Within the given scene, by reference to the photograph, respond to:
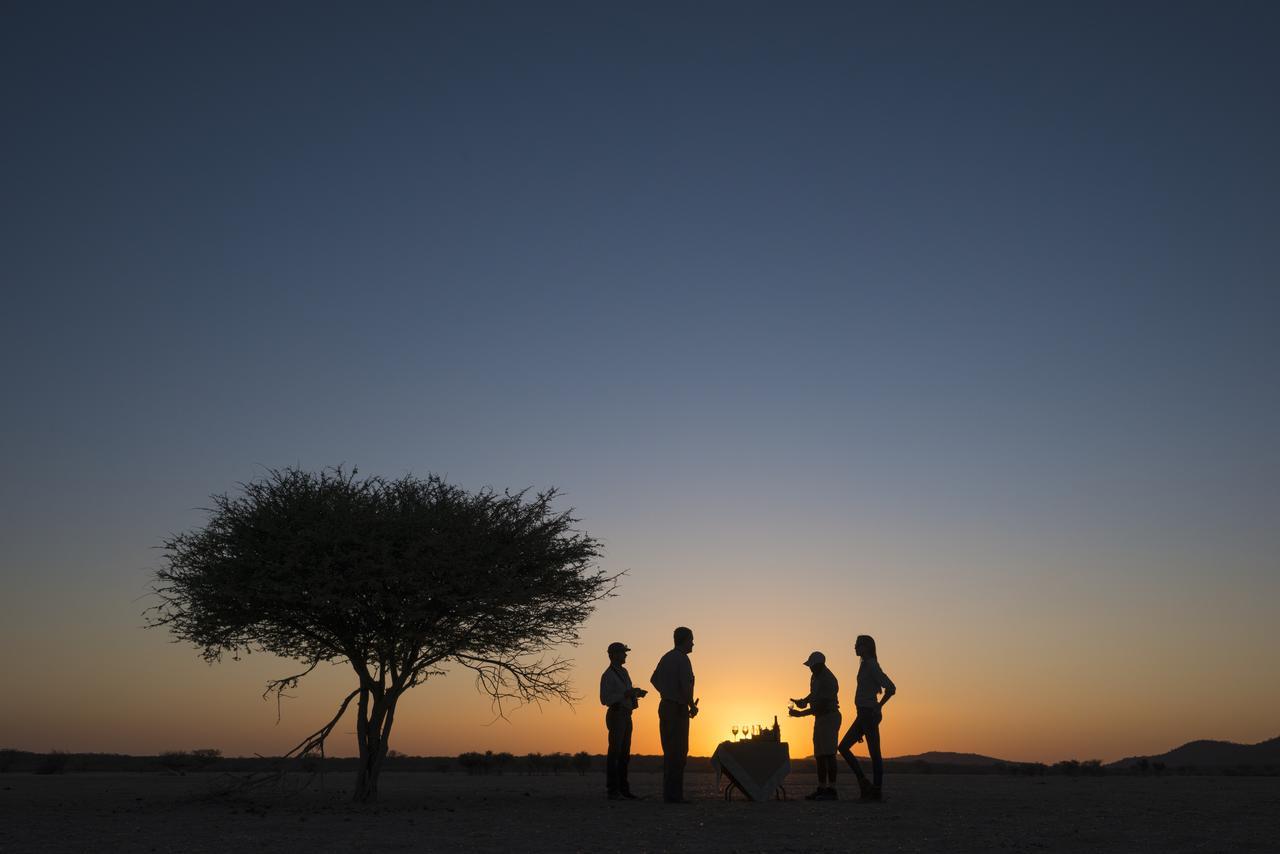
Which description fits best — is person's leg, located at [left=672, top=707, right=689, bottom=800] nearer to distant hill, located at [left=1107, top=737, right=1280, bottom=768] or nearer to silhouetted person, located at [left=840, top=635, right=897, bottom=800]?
silhouetted person, located at [left=840, top=635, right=897, bottom=800]

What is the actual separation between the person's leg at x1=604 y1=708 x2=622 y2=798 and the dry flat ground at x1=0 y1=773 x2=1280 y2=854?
43cm

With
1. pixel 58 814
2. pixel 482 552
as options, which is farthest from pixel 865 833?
pixel 58 814

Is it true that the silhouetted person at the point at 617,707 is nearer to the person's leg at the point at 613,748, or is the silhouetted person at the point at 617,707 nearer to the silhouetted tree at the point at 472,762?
the person's leg at the point at 613,748

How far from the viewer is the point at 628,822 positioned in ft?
51.0

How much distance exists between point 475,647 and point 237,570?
14.7ft

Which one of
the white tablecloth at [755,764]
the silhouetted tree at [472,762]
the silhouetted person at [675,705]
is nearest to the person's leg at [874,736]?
the white tablecloth at [755,764]

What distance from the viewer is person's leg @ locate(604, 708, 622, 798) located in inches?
755

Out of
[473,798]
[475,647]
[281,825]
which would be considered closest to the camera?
[281,825]

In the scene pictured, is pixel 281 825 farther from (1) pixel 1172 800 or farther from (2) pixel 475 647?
(1) pixel 1172 800

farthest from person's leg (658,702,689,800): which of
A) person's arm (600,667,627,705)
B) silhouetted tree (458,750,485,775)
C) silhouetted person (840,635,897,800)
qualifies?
silhouetted tree (458,750,485,775)

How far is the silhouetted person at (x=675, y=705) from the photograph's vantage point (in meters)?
18.2

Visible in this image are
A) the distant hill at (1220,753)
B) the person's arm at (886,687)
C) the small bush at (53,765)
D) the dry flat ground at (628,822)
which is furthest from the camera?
the distant hill at (1220,753)

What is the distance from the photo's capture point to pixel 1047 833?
1424cm

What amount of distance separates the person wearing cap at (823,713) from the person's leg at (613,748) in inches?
123
